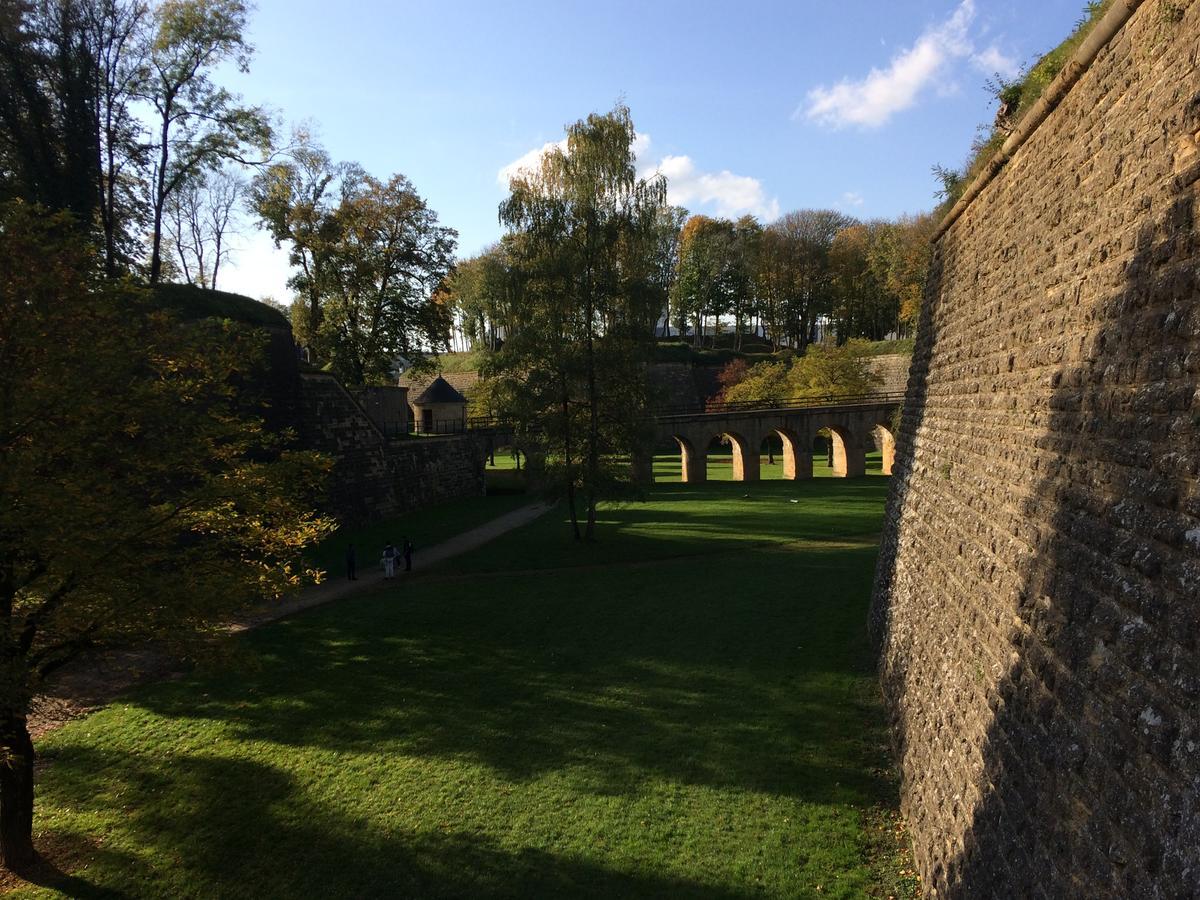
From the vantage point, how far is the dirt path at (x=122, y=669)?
1126 centimetres

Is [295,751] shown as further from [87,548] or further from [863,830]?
[863,830]

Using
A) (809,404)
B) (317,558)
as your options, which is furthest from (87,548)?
(809,404)

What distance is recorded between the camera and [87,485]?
7.56m

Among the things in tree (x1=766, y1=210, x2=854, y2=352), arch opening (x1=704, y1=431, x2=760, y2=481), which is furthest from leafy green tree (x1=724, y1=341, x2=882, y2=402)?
tree (x1=766, y1=210, x2=854, y2=352)

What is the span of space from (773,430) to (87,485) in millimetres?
34850

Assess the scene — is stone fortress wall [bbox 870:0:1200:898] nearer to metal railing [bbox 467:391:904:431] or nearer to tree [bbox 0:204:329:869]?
tree [bbox 0:204:329:869]

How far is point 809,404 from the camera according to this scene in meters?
41.6

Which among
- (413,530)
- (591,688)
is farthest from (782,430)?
(591,688)

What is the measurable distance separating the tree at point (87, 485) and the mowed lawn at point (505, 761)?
4.65 ft

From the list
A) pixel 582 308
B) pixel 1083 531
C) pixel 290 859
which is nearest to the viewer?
pixel 1083 531

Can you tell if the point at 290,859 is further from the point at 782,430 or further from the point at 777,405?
the point at 777,405

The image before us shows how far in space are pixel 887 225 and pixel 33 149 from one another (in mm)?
59900

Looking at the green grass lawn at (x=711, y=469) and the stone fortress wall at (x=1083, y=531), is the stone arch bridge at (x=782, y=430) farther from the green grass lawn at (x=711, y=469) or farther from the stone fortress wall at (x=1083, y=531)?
the stone fortress wall at (x=1083, y=531)

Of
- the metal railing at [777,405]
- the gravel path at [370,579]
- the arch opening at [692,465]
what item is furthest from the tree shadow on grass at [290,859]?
the arch opening at [692,465]
